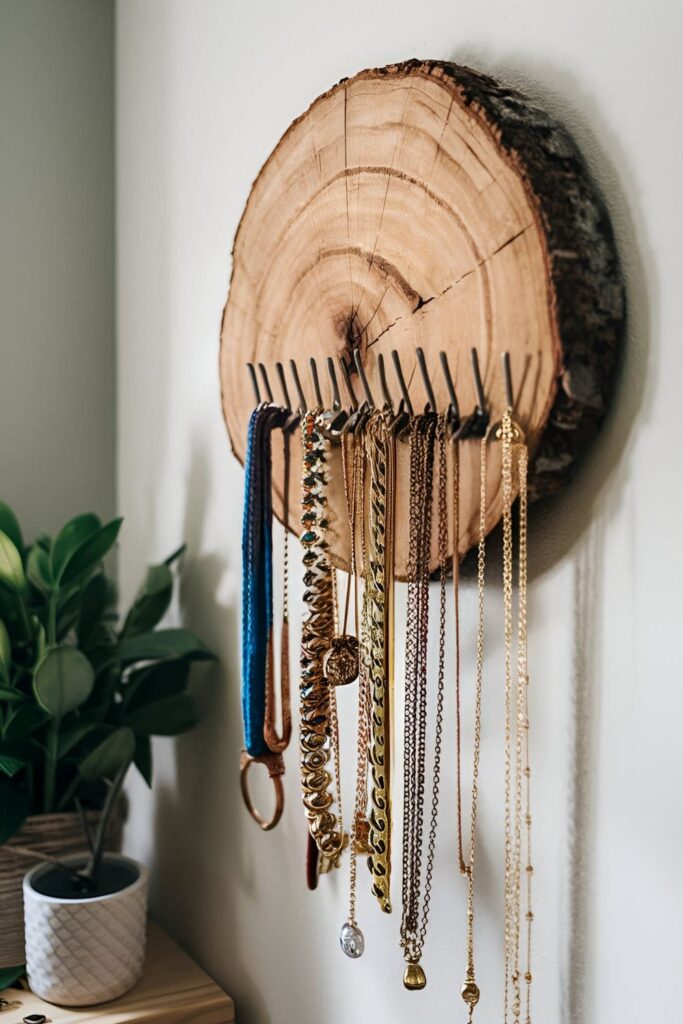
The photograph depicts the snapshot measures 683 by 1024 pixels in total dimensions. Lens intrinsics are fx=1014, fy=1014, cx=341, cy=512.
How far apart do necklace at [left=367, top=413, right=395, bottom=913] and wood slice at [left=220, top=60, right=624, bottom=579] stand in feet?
0.08

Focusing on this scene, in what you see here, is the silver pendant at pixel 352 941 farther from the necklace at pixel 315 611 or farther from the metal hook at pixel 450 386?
the metal hook at pixel 450 386

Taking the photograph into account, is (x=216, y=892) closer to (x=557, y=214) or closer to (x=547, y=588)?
(x=547, y=588)

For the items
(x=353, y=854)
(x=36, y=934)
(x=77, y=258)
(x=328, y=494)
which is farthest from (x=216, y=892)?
(x=77, y=258)

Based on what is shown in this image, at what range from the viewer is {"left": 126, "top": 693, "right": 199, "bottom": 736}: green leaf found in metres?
1.35

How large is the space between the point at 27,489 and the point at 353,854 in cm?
100

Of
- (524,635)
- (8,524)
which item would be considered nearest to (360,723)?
(524,635)

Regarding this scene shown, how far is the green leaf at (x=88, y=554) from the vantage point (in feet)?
4.39

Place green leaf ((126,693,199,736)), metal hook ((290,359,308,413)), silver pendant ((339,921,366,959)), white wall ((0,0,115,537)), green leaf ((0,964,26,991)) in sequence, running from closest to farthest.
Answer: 1. silver pendant ((339,921,366,959))
2. metal hook ((290,359,308,413))
3. green leaf ((0,964,26,991))
4. green leaf ((126,693,199,736))
5. white wall ((0,0,115,537))

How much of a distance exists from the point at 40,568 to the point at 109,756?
0.90 feet

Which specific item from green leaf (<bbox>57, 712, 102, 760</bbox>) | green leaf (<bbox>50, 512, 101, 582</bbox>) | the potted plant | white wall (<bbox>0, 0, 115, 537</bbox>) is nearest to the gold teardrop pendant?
the potted plant

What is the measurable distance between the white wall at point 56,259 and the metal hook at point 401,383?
1.01 meters

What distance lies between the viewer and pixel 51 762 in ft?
4.31

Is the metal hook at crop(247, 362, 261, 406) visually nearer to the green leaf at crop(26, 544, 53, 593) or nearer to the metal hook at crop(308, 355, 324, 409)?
the metal hook at crop(308, 355, 324, 409)

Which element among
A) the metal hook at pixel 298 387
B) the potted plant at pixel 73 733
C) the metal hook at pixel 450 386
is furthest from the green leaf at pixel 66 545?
the metal hook at pixel 450 386
